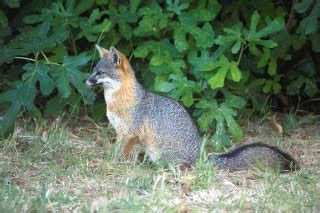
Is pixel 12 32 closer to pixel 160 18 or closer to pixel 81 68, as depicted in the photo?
pixel 81 68

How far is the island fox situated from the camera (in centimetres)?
708

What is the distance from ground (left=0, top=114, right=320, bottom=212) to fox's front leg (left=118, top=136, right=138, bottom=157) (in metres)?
0.10

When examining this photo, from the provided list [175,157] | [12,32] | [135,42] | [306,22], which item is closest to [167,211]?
[175,157]

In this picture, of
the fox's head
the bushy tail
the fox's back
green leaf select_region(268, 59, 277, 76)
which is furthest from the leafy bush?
the bushy tail

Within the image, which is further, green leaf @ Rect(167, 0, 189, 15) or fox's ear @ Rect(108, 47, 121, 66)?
green leaf @ Rect(167, 0, 189, 15)

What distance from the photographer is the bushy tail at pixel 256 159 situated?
262 inches

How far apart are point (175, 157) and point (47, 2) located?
9.21 ft

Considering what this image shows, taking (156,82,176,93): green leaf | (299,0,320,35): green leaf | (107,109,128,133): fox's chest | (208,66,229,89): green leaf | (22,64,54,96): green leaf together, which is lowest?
(107,109,128,133): fox's chest

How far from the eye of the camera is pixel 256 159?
Result: 6.78m

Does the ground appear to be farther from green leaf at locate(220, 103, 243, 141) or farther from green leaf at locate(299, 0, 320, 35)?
green leaf at locate(299, 0, 320, 35)

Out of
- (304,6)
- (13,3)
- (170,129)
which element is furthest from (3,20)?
(304,6)

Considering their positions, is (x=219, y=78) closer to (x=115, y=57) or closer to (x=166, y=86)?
(x=166, y=86)

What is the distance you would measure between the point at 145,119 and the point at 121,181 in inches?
45.8

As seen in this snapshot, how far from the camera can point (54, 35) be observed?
7992 millimetres
